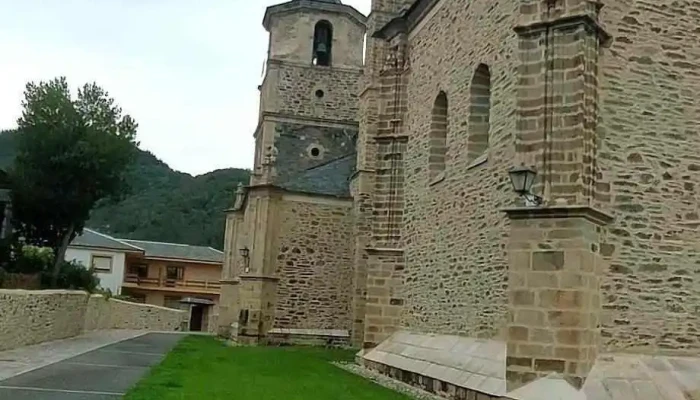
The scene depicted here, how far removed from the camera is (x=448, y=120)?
14.8 metres

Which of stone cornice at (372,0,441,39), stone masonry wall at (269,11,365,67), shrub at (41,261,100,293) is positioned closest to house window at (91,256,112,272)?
shrub at (41,261,100,293)

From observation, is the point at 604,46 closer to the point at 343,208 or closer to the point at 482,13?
the point at 482,13

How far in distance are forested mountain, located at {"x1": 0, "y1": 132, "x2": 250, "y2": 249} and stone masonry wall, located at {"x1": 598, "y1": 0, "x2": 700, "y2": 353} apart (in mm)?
53651

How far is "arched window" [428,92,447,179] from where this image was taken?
50.3ft

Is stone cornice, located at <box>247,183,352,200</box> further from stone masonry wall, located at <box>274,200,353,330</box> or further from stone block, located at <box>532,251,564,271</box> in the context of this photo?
stone block, located at <box>532,251,564,271</box>

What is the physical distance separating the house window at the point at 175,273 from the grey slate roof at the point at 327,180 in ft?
89.7

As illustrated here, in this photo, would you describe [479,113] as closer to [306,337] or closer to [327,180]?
[306,337]

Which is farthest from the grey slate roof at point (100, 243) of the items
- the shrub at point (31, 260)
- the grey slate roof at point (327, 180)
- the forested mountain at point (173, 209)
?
the grey slate roof at point (327, 180)

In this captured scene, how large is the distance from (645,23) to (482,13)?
3.32 meters

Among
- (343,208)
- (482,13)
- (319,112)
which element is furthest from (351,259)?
(482,13)

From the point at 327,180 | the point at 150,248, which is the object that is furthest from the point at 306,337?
the point at 150,248

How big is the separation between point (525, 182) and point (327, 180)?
16549 millimetres

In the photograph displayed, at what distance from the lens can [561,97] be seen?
9.79m

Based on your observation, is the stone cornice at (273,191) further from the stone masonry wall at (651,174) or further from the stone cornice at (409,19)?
the stone masonry wall at (651,174)
